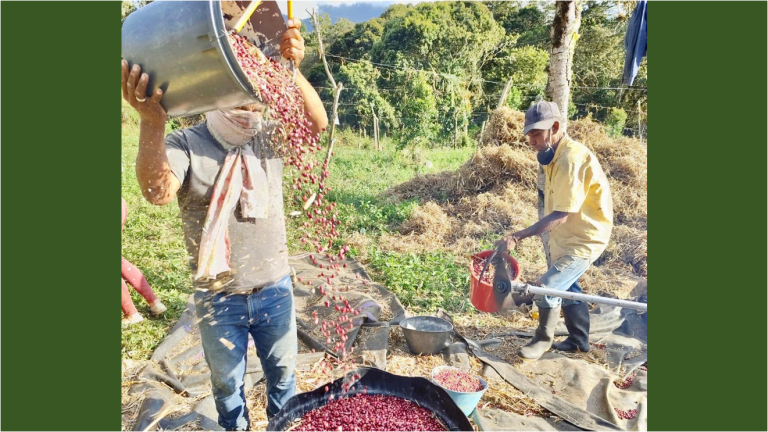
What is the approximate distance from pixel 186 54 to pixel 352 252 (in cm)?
221

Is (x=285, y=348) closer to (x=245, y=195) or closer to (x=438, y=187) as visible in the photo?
(x=245, y=195)

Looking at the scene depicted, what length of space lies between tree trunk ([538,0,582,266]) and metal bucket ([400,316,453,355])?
84cm

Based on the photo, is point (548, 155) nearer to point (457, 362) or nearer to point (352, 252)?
point (457, 362)

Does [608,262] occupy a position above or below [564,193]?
below

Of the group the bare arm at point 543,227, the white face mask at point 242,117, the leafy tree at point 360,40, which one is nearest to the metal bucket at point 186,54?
the white face mask at point 242,117

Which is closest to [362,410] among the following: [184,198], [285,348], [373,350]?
[285,348]

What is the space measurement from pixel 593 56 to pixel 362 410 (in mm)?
2511

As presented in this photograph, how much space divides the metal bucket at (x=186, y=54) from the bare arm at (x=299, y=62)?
0.40 m

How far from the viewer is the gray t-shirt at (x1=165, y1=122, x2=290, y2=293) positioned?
1775 mm

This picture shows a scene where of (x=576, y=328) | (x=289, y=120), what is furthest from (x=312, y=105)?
(x=576, y=328)

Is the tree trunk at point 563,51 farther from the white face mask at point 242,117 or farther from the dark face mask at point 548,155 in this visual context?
the white face mask at point 242,117

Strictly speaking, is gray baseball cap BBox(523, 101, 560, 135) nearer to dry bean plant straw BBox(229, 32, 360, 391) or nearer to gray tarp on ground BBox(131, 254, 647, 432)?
dry bean plant straw BBox(229, 32, 360, 391)

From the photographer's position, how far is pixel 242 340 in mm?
1880

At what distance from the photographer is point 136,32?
5.05ft
